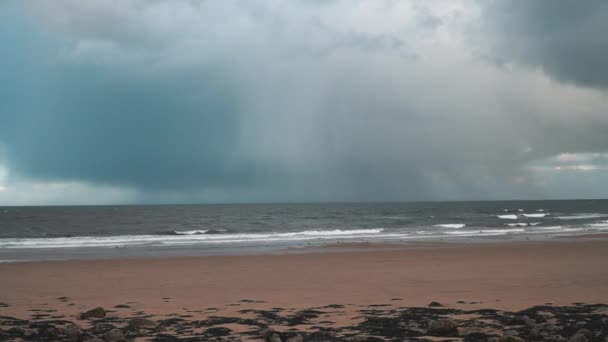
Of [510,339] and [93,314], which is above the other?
[510,339]

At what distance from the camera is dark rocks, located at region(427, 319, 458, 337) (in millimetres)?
7645

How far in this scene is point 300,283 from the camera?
45.8 feet

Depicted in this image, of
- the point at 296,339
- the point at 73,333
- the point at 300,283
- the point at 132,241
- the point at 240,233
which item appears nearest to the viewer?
the point at 296,339

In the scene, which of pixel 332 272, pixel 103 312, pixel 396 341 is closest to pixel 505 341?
pixel 396 341

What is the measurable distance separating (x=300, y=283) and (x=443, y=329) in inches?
264

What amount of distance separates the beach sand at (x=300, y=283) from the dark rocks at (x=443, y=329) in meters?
1.82

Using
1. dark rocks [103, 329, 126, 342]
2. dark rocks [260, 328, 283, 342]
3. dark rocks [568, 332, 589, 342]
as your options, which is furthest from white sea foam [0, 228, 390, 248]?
dark rocks [568, 332, 589, 342]

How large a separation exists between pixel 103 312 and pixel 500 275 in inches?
431

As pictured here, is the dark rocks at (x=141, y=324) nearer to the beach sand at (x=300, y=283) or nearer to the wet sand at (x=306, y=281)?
the beach sand at (x=300, y=283)

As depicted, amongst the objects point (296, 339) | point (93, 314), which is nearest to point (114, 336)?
point (93, 314)

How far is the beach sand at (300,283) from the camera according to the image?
1057 cm

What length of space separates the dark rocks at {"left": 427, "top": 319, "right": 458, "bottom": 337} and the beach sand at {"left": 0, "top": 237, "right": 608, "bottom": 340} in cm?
182

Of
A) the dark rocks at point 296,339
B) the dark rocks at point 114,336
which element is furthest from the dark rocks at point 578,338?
the dark rocks at point 114,336

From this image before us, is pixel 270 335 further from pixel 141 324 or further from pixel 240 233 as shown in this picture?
pixel 240 233
